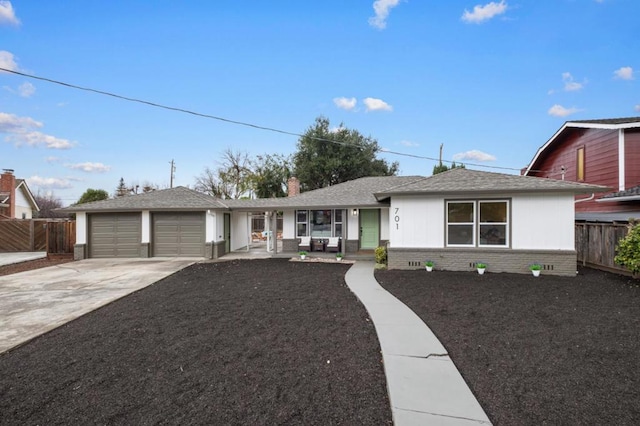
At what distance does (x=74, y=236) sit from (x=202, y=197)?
258 inches

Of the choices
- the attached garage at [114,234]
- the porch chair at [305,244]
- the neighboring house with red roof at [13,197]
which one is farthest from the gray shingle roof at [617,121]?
the neighboring house with red roof at [13,197]

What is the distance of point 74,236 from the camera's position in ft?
47.2

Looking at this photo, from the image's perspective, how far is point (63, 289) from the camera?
25.2 ft

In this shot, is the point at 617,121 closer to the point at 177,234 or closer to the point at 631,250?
the point at 631,250

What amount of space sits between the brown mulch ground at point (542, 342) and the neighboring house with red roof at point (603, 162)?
15.0 feet

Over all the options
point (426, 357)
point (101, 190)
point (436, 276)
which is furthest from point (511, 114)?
point (101, 190)

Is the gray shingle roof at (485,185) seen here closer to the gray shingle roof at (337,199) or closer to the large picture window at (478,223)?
the large picture window at (478,223)

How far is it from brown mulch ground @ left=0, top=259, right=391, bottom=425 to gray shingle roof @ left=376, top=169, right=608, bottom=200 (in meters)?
5.06

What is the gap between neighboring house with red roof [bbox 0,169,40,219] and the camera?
76.7ft

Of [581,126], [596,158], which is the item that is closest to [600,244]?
[596,158]

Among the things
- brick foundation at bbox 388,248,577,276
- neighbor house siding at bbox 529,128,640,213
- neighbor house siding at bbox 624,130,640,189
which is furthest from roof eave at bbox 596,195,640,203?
brick foundation at bbox 388,248,577,276

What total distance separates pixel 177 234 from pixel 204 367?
11.6 meters

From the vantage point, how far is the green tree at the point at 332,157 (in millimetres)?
26812

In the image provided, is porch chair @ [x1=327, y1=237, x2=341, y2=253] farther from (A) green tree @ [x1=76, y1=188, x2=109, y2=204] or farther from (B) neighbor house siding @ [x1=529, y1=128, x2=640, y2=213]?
(A) green tree @ [x1=76, y1=188, x2=109, y2=204]
